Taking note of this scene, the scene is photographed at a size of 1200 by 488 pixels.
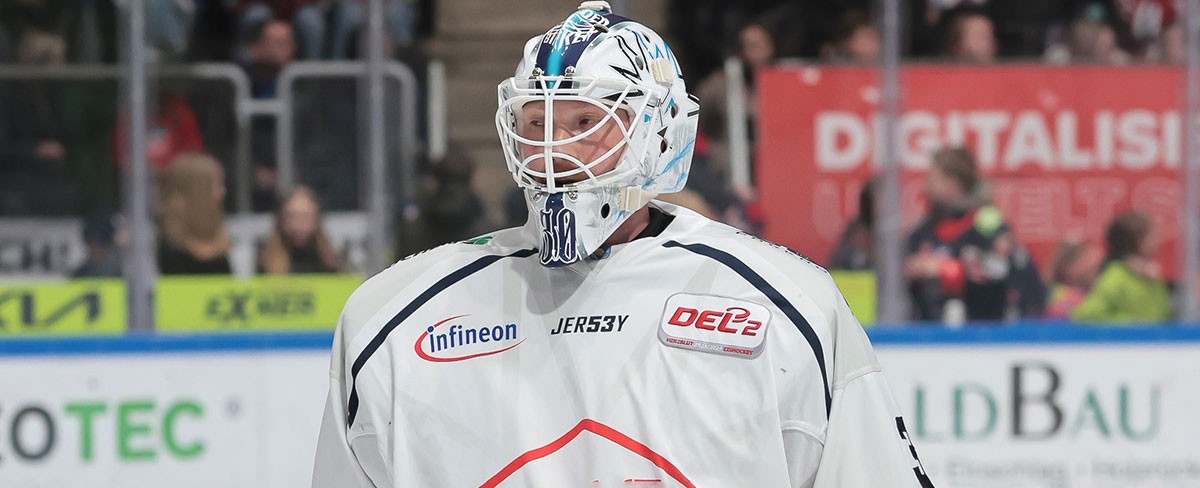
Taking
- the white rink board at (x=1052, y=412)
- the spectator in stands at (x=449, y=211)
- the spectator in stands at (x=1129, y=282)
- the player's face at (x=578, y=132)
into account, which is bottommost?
Answer: the white rink board at (x=1052, y=412)

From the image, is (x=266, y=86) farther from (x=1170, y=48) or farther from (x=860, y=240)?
(x=1170, y=48)

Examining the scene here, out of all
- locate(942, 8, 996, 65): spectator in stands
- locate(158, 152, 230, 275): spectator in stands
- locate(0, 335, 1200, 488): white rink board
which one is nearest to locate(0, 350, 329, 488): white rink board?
locate(0, 335, 1200, 488): white rink board

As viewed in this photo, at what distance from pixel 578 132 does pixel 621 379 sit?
0.23 metres

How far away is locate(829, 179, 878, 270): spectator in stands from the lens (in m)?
4.28

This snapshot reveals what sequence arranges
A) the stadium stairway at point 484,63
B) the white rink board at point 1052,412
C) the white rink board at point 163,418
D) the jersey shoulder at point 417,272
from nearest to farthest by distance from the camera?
the jersey shoulder at point 417,272 < the white rink board at point 163,418 < the white rink board at point 1052,412 < the stadium stairway at point 484,63

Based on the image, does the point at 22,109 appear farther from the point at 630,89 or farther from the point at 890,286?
the point at 630,89

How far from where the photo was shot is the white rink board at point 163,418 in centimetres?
349

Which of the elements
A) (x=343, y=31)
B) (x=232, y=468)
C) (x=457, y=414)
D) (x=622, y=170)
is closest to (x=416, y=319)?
(x=457, y=414)

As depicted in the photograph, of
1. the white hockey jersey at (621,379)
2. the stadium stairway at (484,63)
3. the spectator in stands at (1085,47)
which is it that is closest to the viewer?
the white hockey jersey at (621,379)

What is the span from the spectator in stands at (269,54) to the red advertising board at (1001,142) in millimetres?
1315

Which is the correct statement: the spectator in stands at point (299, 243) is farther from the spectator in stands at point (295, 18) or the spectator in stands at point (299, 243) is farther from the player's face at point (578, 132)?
the player's face at point (578, 132)

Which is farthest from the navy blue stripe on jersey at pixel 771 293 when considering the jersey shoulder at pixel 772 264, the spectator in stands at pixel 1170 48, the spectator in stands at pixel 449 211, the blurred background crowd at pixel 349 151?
the spectator in stands at pixel 1170 48

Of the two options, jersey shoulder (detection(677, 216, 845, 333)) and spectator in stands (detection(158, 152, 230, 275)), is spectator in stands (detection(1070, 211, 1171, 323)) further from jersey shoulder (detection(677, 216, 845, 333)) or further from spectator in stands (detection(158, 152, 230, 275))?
jersey shoulder (detection(677, 216, 845, 333))

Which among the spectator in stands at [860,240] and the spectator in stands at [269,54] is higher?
the spectator in stands at [269,54]
